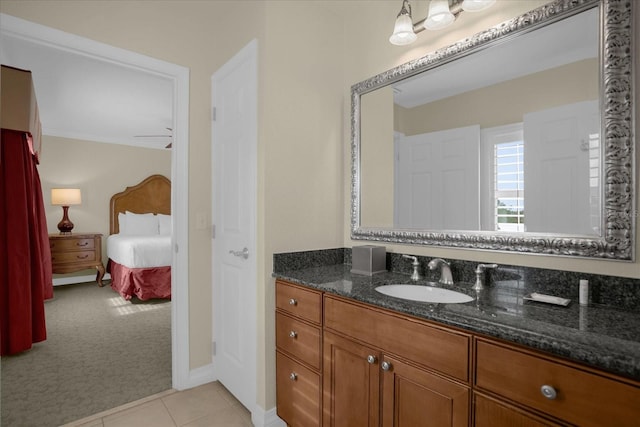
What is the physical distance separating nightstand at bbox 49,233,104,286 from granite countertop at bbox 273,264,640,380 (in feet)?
17.0

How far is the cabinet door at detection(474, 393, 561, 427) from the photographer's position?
87 cm

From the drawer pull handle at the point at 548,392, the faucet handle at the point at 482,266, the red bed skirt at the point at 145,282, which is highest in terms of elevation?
the faucet handle at the point at 482,266

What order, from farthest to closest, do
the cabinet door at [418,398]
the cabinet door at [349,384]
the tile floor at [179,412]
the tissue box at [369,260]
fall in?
the tile floor at [179,412] → the tissue box at [369,260] → the cabinet door at [349,384] → the cabinet door at [418,398]

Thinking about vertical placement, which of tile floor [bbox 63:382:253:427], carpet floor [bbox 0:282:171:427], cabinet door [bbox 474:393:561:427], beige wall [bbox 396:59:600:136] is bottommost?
tile floor [bbox 63:382:253:427]

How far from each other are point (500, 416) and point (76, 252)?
599 cm

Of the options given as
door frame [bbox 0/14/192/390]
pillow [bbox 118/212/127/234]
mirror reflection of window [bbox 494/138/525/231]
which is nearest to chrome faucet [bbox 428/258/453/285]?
mirror reflection of window [bbox 494/138/525/231]

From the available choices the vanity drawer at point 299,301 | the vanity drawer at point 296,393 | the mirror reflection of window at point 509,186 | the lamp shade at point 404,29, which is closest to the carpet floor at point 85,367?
the vanity drawer at point 296,393

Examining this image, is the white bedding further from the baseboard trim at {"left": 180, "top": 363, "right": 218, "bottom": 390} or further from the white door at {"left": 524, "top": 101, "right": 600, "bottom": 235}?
the white door at {"left": 524, "top": 101, "right": 600, "bottom": 235}

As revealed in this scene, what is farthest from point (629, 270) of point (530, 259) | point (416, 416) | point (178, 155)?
point (178, 155)

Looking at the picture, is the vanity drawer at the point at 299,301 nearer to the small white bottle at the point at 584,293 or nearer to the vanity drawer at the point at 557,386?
the vanity drawer at the point at 557,386

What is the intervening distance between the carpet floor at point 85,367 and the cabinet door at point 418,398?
179 cm

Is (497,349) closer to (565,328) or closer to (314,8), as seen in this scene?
(565,328)

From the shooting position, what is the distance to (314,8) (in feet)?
6.58

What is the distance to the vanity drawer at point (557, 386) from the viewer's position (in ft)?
2.43
